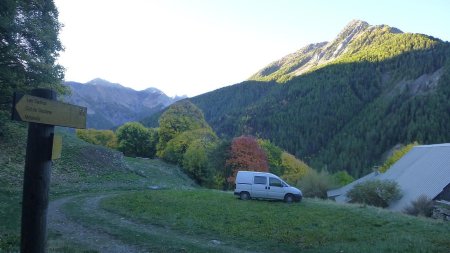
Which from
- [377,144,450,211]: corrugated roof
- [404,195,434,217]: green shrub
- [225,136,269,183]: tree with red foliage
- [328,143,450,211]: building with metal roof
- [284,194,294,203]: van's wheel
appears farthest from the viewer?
[225,136,269,183]: tree with red foliage

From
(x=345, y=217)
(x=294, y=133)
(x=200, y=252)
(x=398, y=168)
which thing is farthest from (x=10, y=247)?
(x=294, y=133)

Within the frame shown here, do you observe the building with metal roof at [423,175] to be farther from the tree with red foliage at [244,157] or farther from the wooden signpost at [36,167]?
the wooden signpost at [36,167]

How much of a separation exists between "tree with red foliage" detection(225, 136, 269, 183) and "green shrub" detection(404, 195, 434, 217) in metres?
25.9

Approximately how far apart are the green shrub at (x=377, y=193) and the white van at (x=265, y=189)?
1258 cm

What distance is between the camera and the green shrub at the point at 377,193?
120 feet

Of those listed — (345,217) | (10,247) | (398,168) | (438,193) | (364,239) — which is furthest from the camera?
(398,168)

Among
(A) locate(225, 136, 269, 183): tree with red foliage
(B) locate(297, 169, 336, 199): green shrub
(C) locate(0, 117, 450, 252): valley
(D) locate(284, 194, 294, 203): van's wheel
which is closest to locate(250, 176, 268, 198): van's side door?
(D) locate(284, 194, 294, 203): van's wheel

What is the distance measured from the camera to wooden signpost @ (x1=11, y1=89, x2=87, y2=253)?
631 centimetres

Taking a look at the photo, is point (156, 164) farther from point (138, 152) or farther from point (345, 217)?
→ point (345, 217)

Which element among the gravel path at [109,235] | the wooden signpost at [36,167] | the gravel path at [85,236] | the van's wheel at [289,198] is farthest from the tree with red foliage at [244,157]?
the wooden signpost at [36,167]

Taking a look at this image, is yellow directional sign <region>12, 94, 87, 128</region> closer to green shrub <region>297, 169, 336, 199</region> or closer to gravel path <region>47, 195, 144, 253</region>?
gravel path <region>47, 195, 144, 253</region>

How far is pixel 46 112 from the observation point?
654 centimetres

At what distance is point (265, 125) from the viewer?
195750 mm

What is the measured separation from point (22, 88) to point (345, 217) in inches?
739
